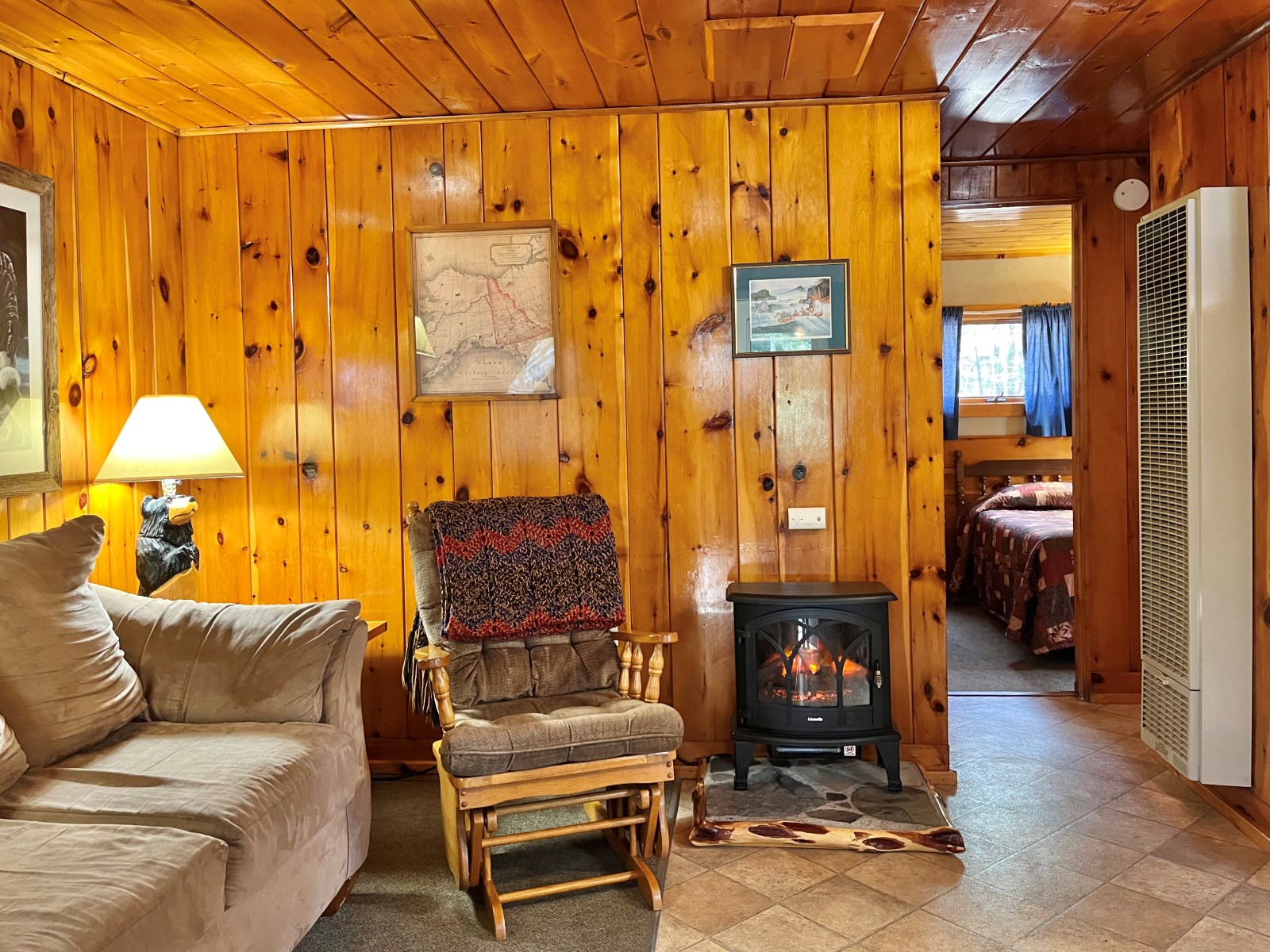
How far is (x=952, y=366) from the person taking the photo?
24.8 ft

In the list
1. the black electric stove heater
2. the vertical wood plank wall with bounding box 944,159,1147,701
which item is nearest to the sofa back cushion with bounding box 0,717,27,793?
the black electric stove heater

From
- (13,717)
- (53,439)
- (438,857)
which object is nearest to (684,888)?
(438,857)

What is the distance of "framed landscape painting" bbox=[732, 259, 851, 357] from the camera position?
11.5 feet

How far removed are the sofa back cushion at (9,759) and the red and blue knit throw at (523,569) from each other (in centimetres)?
115

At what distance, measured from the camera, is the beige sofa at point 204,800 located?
1.66m

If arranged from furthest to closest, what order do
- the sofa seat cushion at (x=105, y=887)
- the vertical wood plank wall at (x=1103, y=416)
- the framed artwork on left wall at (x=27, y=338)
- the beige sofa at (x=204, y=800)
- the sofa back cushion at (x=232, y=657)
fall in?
1. the vertical wood plank wall at (x=1103, y=416)
2. the framed artwork on left wall at (x=27, y=338)
3. the sofa back cushion at (x=232, y=657)
4. the beige sofa at (x=204, y=800)
5. the sofa seat cushion at (x=105, y=887)

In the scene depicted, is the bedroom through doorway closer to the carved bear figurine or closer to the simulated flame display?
the simulated flame display

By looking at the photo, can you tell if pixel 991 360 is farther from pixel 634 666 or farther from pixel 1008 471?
pixel 634 666

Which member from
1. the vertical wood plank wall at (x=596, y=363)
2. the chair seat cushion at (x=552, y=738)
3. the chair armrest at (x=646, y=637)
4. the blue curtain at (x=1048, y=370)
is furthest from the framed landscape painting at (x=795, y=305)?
the blue curtain at (x=1048, y=370)

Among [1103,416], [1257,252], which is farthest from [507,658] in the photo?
[1103,416]

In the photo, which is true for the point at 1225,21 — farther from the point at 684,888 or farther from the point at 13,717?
the point at 13,717

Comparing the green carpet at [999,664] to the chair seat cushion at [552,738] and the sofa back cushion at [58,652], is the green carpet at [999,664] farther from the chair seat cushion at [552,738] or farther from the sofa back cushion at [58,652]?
the sofa back cushion at [58,652]

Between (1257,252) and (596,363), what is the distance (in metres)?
2.07

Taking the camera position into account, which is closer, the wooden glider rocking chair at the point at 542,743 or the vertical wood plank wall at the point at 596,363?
the wooden glider rocking chair at the point at 542,743
